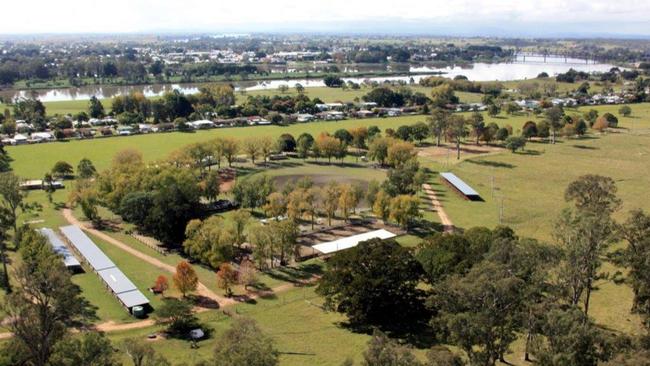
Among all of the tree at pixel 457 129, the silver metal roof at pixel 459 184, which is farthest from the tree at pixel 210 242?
the tree at pixel 457 129

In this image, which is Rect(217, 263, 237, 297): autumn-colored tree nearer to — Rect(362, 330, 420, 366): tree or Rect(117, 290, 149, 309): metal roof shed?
Rect(117, 290, 149, 309): metal roof shed

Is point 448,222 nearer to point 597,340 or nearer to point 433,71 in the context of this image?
point 597,340

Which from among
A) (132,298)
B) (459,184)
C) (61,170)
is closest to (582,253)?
(132,298)

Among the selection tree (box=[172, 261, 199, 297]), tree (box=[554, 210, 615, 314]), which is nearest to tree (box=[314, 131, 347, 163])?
tree (box=[172, 261, 199, 297])

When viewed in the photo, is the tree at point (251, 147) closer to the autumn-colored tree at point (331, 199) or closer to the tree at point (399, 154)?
the tree at point (399, 154)

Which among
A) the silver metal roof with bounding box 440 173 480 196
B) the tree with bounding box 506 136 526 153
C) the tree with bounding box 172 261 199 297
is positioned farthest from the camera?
the tree with bounding box 506 136 526 153

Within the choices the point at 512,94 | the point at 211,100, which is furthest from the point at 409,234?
the point at 512,94
